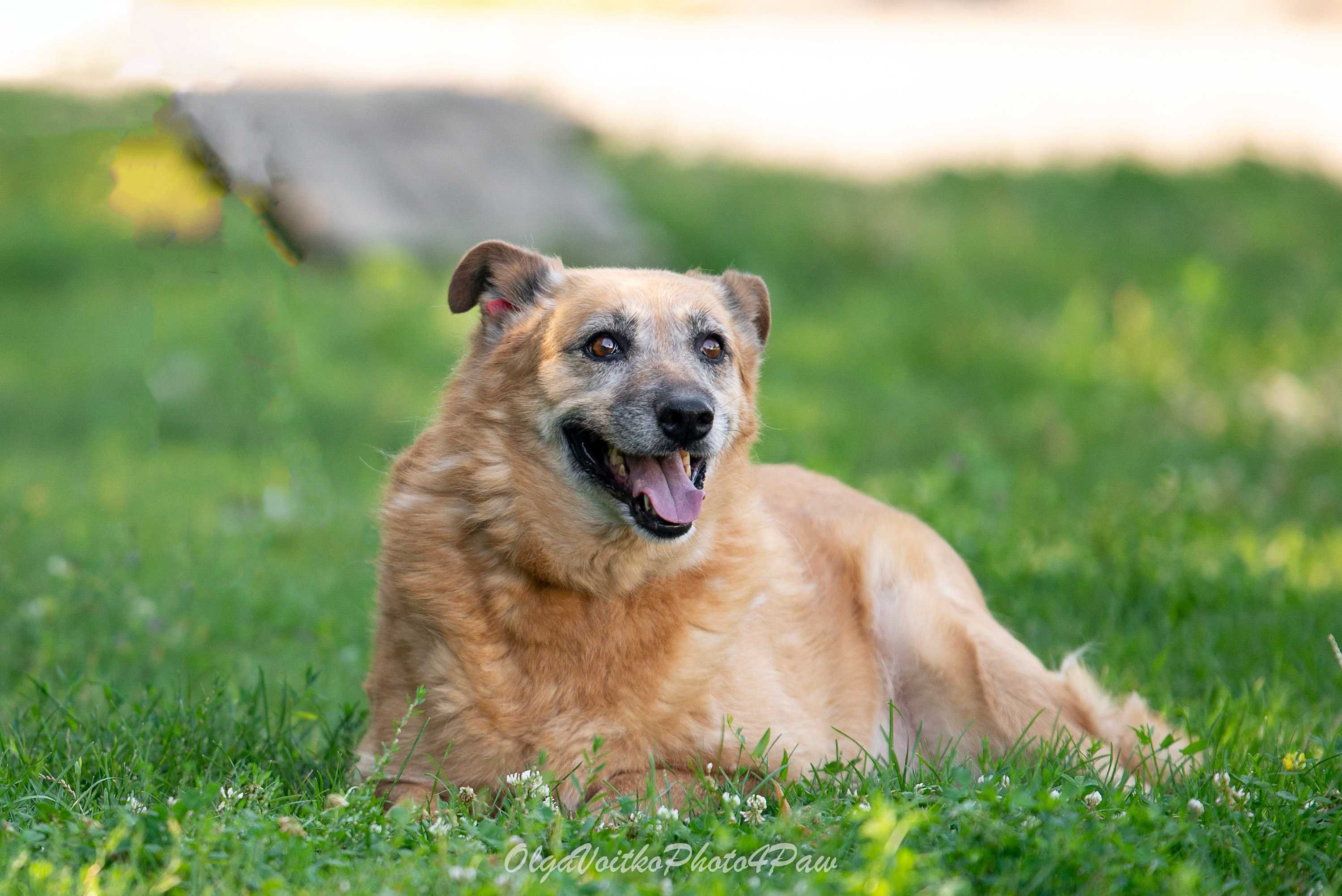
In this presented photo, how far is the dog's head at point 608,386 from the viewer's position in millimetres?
3826

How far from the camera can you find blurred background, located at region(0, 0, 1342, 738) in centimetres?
599

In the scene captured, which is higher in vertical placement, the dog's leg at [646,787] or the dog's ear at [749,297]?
the dog's ear at [749,297]

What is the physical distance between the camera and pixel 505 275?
418 cm

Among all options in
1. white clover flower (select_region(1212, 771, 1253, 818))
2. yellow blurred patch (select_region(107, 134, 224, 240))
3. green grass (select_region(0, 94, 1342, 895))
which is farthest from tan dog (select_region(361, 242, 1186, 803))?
yellow blurred patch (select_region(107, 134, 224, 240))

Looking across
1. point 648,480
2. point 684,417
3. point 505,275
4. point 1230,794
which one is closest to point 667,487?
point 648,480

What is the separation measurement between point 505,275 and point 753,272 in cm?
757

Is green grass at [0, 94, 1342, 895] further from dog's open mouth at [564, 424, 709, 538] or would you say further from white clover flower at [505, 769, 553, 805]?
dog's open mouth at [564, 424, 709, 538]

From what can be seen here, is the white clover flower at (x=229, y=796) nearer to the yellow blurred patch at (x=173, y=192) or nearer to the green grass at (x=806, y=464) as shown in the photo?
the green grass at (x=806, y=464)

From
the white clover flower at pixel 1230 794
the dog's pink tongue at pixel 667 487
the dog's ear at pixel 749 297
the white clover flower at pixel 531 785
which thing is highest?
the dog's ear at pixel 749 297

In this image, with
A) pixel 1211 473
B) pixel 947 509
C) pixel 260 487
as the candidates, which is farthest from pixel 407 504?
pixel 1211 473

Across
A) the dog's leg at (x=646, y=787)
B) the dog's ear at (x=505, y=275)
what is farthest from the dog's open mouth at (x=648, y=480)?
the dog's leg at (x=646, y=787)

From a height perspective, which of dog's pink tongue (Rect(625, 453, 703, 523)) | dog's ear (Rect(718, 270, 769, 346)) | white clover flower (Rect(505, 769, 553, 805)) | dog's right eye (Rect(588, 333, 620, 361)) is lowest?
white clover flower (Rect(505, 769, 553, 805))

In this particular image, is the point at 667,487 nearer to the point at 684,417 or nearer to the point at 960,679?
the point at 684,417

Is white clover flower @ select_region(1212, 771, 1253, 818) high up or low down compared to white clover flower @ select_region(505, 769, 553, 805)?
up
